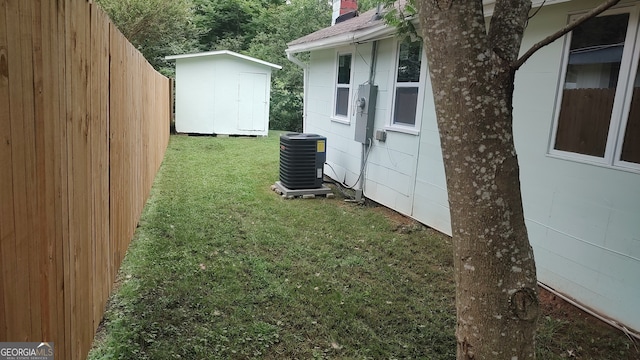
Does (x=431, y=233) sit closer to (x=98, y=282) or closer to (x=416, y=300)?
(x=416, y=300)

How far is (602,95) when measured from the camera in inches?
147

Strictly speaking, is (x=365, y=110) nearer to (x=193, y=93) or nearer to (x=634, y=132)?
(x=634, y=132)

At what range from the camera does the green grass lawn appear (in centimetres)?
305

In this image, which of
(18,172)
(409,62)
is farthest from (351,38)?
(18,172)

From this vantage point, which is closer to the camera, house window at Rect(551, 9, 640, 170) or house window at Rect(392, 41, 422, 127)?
house window at Rect(551, 9, 640, 170)

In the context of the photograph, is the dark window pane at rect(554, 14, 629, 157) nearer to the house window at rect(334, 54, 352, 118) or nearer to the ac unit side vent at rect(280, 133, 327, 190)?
the ac unit side vent at rect(280, 133, 327, 190)

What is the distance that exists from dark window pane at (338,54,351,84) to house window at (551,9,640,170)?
4.61 m

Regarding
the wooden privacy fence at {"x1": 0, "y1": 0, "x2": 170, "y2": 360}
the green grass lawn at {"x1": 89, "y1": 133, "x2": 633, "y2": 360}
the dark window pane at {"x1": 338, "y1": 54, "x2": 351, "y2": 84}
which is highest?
the dark window pane at {"x1": 338, "y1": 54, "x2": 351, "y2": 84}

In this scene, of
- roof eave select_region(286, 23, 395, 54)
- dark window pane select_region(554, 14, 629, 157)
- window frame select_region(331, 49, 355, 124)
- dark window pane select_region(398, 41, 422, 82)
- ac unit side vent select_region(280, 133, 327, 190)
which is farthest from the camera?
window frame select_region(331, 49, 355, 124)

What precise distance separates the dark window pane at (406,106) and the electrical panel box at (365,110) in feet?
1.65

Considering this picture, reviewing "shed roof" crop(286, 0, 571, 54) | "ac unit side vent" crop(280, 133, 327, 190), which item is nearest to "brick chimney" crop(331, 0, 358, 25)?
"shed roof" crop(286, 0, 571, 54)

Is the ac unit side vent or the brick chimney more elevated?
the brick chimney

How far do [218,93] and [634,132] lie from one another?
1321cm

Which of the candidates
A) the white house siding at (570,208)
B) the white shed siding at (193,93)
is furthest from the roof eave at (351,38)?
the white shed siding at (193,93)
